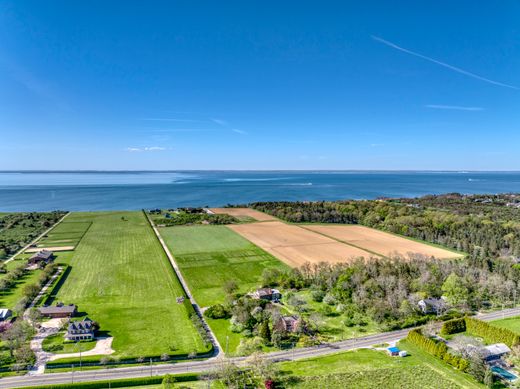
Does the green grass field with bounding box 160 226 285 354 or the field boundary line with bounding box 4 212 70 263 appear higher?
the field boundary line with bounding box 4 212 70 263

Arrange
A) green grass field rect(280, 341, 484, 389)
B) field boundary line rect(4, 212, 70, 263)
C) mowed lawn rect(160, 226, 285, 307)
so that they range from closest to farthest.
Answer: green grass field rect(280, 341, 484, 389) → mowed lawn rect(160, 226, 285, 307) → field boundary line rect(4, 212, 70, 263)

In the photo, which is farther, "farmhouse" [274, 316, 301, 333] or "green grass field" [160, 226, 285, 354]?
"green grass field" [160, 226, 285, 354]

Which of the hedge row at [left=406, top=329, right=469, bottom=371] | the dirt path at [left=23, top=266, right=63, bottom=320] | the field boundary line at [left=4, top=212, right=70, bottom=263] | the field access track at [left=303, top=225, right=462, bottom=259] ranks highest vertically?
the field boundary line at [left=4, top=212, right=70, bottom=263]

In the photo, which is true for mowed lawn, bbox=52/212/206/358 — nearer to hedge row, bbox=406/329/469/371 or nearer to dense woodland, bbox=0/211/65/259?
dense woodland, bbox=0/211/65/259

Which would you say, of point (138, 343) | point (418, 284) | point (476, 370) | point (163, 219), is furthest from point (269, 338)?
point (163, 219)

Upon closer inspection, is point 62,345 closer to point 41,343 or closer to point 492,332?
point 41,343

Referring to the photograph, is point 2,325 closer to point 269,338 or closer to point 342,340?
point 269,338

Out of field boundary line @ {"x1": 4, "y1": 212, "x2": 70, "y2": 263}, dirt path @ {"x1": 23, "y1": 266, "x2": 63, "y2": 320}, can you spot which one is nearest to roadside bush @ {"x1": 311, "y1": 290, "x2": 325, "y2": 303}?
dirt path @ {"x1": 23, "y1": 266, "x2": 63, "y2": 320}

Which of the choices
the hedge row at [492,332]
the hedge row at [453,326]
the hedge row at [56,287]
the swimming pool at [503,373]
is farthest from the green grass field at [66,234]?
the swimming pool at [503,373]
